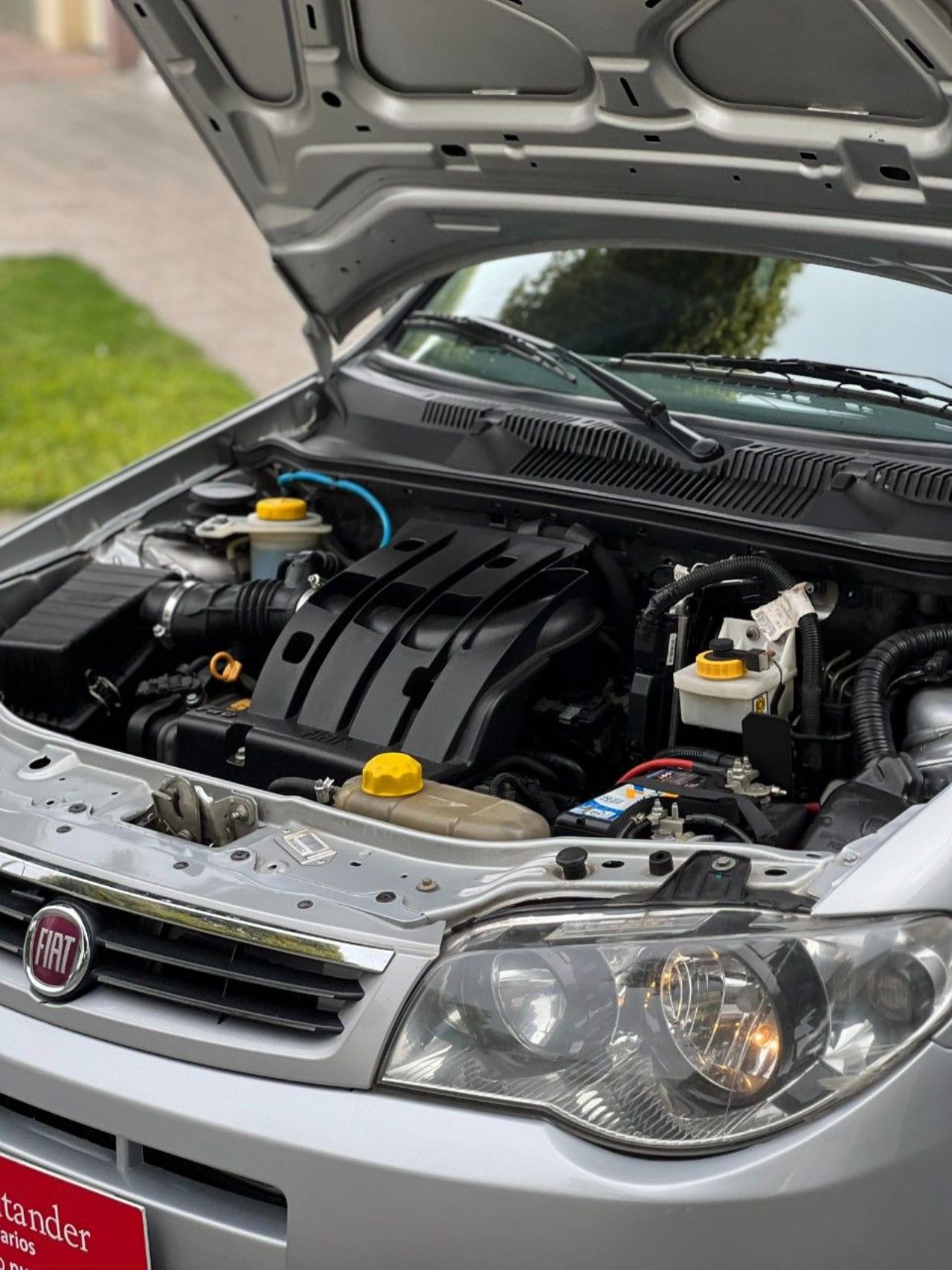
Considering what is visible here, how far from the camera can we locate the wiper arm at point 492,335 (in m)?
3.26

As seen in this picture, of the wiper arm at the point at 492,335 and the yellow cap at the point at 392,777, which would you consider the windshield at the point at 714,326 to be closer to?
the wiper arm at the point at 492,335

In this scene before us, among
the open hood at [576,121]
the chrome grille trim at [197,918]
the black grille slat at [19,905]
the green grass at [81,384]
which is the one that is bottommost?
the green grass at [81,384]

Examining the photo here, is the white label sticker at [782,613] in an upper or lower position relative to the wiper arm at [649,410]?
lower

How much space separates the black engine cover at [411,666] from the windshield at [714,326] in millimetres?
541

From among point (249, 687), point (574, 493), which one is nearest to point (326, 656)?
point (249, 687)

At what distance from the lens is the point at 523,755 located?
2.52m

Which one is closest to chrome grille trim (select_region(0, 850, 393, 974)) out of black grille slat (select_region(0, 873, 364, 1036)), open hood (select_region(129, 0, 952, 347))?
black grille slat (select_region(0, 873, 364, 1036))

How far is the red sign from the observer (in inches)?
74.2

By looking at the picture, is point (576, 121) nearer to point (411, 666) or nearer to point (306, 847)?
point (411, 666)

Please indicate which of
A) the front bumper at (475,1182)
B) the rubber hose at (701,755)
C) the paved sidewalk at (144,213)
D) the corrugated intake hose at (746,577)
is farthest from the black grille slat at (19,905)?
the paved sidewalk at (144,213)

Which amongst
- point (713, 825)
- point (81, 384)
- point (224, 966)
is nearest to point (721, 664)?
point (713, 825)

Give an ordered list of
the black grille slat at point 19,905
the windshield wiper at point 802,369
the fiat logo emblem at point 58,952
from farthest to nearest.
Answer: the windshield wiper at point 802,369 < the black grille slat at point 19,905 < the fiat logo emblem at point 58,952

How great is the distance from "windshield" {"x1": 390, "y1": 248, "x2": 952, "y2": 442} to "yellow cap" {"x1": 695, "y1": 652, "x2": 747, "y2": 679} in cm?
66

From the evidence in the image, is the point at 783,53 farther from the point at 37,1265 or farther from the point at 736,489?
the point at 37,1265
